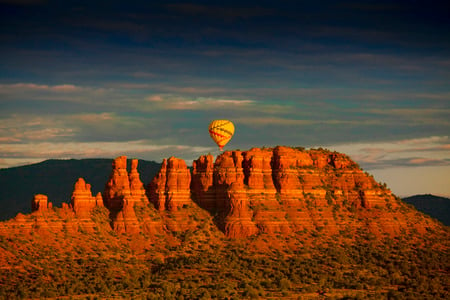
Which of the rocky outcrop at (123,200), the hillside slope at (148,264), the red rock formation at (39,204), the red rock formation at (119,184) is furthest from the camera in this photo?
the red rock formation at (119,184)

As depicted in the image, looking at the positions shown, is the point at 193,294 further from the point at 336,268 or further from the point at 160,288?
the point at 336,268

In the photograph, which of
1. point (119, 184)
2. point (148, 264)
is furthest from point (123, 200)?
point (148, 264)

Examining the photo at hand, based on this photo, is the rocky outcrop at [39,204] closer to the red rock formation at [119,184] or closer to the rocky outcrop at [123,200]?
the rocky outcrop at [123,200]

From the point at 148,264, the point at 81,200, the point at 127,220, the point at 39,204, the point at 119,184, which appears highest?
the point at 119,184

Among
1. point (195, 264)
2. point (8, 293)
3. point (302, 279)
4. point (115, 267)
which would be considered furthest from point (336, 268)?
point (8, 293)

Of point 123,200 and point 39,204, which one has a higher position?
point 123,200

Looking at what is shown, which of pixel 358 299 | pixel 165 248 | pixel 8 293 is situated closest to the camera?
pixel 8 293

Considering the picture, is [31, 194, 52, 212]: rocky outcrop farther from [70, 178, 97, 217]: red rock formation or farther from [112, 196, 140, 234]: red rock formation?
[112, 196, 140, 234]: red rock formation

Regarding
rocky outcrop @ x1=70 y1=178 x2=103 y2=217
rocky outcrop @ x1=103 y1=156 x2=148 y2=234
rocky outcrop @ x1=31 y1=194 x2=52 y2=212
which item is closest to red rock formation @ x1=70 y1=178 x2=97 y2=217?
rocky outcrop @ x1=70 y1=178 x2=103 y2=217

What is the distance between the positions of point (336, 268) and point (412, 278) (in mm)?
11931

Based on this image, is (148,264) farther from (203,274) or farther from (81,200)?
(81,200)

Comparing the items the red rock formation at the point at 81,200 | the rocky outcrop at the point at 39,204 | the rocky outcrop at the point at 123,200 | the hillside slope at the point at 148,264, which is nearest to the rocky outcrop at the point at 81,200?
the red rock formation at the point at 81,200

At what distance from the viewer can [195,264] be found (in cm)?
19125

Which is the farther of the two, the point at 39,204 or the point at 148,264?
the point at 39,204
